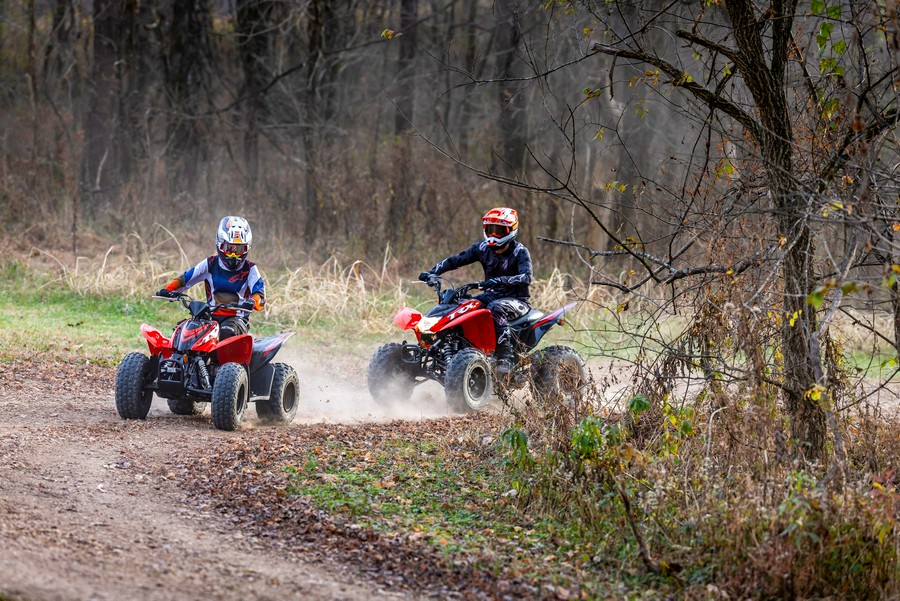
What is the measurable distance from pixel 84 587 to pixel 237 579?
77 centimetres

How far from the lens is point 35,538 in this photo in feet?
18.7

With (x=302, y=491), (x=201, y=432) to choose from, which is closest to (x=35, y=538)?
(x=302, y=491)

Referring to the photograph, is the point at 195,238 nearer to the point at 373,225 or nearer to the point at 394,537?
the point at 373,225

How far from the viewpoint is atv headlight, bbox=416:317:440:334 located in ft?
34.3

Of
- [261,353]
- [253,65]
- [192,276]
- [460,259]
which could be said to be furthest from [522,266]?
[253,65]

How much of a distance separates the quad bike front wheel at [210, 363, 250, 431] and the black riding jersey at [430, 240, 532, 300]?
2.76 meters

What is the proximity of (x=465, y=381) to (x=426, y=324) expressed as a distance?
28.4 inches

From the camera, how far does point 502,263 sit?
438 inches

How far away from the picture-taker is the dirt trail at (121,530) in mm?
5160

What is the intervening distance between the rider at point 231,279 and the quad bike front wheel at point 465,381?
2.02 meters

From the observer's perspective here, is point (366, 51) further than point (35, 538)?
Yes

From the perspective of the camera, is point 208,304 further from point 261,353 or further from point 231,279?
point 261,353

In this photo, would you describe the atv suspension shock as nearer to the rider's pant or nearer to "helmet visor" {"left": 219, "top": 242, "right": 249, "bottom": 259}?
"helmet visor" {"left": 219, "top": 242, "right": 249, "bottom": 259}

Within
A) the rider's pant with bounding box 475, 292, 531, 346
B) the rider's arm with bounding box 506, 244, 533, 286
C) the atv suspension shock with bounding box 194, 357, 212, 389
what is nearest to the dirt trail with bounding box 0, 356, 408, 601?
the atv suspension shock with bounding box 194, 357, 212, 389
